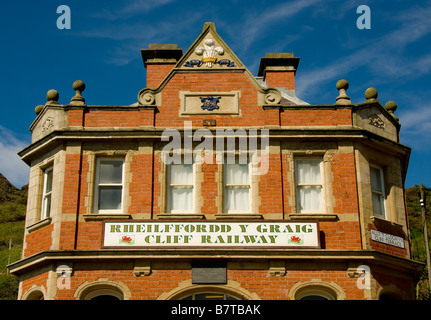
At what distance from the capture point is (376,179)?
65.0 ft

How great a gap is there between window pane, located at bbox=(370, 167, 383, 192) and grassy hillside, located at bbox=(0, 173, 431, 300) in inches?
851

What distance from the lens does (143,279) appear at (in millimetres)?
17359

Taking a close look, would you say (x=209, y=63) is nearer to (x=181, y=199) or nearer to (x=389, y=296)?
(x=181, y=199)

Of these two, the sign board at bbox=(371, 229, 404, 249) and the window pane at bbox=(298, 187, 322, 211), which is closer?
the sign board at bbox=(371, 229, 404, 249)

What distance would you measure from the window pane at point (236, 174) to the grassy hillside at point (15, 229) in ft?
79.9

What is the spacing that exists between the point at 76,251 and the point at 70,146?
3352 millimetres

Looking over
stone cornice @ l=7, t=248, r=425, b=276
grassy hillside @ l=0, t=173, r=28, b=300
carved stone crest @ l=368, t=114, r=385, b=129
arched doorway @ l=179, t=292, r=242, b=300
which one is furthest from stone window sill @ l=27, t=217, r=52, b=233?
grassy hillside @ l=0, t=173, r=28, b=300

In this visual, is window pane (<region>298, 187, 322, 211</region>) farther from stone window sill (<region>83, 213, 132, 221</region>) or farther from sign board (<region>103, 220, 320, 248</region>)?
stone window sill (<region>83, 213, 132, 221</region>)

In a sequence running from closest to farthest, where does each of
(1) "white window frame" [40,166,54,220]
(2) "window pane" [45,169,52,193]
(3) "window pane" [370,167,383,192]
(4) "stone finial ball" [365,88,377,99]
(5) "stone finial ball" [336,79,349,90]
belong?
(1) "white window frame" [40,166,54,220]
(2) "window pane" [45,169,52,193]
(3) "window pane" [370,167,383,192]
(5) "stone finial ball" [336,79,349,90]
(4) "stone finial ball" [365,88,377,99]

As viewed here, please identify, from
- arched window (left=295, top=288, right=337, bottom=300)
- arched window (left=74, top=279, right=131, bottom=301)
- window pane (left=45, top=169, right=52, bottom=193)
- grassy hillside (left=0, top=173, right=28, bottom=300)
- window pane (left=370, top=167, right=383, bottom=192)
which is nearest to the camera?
arched window (left=74, top=279, right=131, bottom=301)

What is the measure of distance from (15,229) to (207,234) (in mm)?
60117

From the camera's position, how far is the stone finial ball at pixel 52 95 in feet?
65.7

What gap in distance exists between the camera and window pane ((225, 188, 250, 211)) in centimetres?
1853
